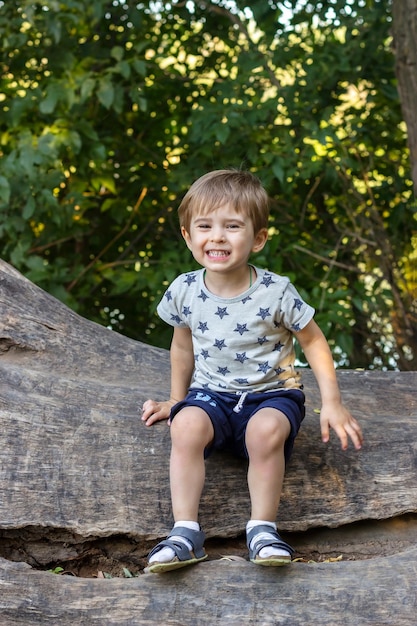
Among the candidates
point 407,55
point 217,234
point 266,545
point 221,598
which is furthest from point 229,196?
point 407,55

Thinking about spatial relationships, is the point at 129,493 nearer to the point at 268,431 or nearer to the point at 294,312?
the point at 268,431

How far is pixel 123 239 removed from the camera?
551 centimetres

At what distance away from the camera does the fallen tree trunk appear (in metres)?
2.24

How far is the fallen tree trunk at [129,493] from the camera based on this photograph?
7.34ft

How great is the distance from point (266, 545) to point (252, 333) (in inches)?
26.4

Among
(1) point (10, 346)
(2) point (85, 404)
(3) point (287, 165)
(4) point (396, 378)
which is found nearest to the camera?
(2) point (85, 404)

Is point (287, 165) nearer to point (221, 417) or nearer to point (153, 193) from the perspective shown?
point (153, 193)

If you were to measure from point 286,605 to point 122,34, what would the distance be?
389cm

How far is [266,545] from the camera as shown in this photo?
2252mm

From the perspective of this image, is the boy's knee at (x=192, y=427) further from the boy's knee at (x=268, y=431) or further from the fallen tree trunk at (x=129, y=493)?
the fallen tree trunk at (x=129, y=493)

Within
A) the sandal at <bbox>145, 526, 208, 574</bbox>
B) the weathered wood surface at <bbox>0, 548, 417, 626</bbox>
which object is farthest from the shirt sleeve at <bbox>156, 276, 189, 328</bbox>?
the weathered wood surface at <bbox>0, 548, 417, 626</bbox>

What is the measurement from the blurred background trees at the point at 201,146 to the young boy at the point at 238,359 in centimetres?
169

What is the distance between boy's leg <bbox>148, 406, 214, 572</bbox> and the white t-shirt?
0.67 feet

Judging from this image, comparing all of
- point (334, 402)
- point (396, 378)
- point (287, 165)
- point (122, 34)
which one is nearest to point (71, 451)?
point (334, 402)
